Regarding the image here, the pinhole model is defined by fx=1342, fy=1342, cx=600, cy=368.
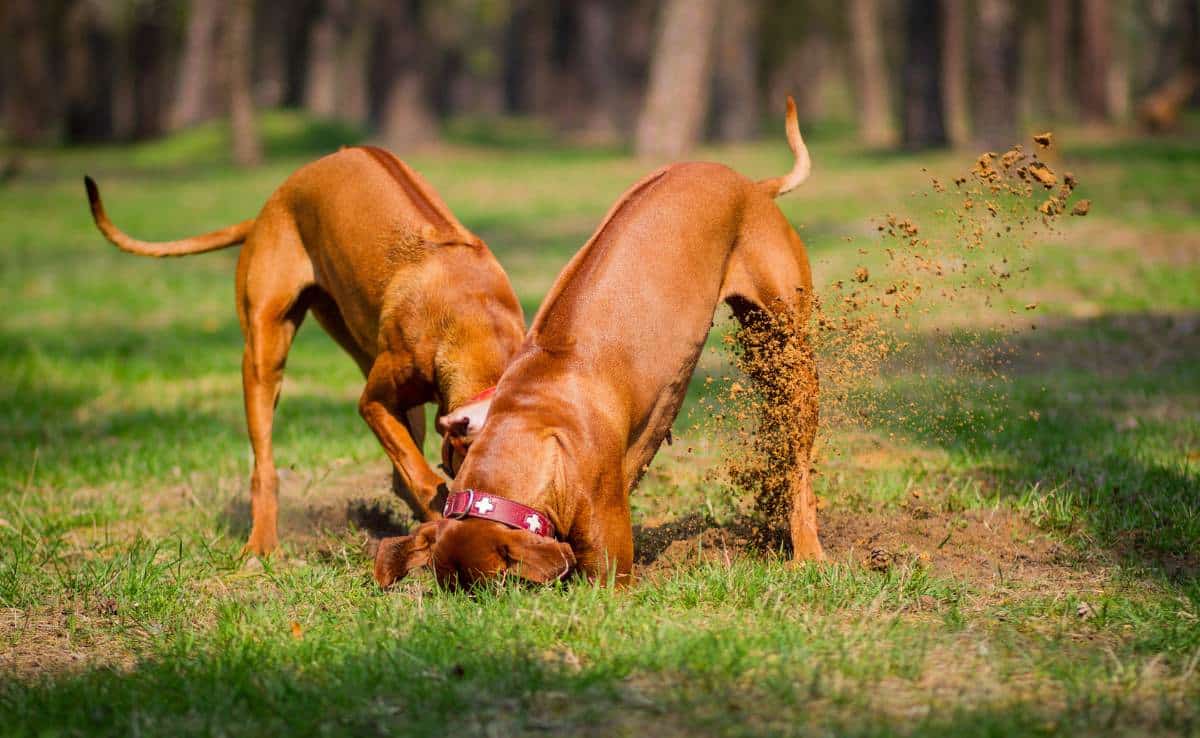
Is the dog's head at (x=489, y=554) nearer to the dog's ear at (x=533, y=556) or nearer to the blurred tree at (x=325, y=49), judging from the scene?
the dog's ear at (x=533, y=556)

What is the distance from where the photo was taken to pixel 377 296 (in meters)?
5.27

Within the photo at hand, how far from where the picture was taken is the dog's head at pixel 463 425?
4504 millimetres

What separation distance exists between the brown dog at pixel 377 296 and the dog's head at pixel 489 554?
2.79ft

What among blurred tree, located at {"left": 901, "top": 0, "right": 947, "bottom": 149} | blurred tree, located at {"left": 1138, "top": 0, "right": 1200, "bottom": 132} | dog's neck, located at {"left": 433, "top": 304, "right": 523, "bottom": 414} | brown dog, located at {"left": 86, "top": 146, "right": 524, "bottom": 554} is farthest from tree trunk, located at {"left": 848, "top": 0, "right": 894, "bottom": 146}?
dog's neck, located at {"left": 433, "top": 304, "right": 523, "bottom": 414}

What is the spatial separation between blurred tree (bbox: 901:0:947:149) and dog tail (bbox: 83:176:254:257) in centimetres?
1885

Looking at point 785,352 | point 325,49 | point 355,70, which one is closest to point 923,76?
point 785,352

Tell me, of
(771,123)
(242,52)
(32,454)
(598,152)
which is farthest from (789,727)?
(771,123)

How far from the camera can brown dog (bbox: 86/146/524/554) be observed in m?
4.93

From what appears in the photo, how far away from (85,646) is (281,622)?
Result: 614 millimetres

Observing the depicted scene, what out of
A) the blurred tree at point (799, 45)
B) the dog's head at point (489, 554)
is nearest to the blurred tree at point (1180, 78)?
the blurred tree at point (799, 45)

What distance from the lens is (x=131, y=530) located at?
590 centimetres

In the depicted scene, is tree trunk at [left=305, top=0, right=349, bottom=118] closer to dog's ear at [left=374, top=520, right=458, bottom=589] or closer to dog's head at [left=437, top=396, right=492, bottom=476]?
dog's head at [left=437, top=396, right=492, bottom=476]

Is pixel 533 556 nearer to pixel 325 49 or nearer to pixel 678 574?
pixel 678 574

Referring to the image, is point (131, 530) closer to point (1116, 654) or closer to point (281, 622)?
point (281, 622)
